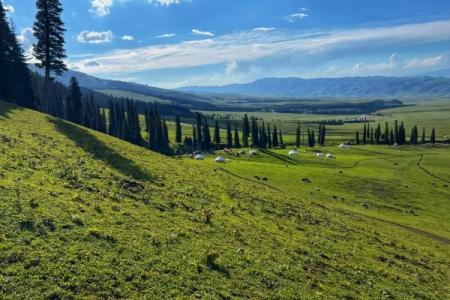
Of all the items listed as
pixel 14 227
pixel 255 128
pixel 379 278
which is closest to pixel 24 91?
pixel 14 227

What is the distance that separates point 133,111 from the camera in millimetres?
177750

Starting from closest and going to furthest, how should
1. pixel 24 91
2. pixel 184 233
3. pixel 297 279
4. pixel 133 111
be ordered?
pixel 297 279 < pixel 184 233 < pixel 24 91 < pixel 133 111

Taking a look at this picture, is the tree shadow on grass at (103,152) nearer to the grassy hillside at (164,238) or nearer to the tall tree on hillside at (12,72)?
the grassy hillside at (164,238)

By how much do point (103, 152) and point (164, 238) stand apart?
24.8m

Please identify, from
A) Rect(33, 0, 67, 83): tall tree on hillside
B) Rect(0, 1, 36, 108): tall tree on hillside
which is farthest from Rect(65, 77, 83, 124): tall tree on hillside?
Rect(33, 0, 67, 83): tall tree on hillside

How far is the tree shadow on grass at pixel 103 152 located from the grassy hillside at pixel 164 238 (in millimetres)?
241

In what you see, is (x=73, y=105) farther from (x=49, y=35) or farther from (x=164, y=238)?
Answer: (x=164, y=238)

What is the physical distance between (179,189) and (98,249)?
1902 cm

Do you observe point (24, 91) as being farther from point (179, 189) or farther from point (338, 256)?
point (338, 256)

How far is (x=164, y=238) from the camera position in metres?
25.3

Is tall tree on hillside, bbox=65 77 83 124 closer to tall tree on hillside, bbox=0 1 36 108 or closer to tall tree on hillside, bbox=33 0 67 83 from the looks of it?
tall tree on hillside, bbox=0 1 36 108

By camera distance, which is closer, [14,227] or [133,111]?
[14,227]

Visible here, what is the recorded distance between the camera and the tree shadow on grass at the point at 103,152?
133 ft

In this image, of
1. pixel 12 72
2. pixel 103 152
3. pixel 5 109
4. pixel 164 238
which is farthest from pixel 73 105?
pixel 164 238
